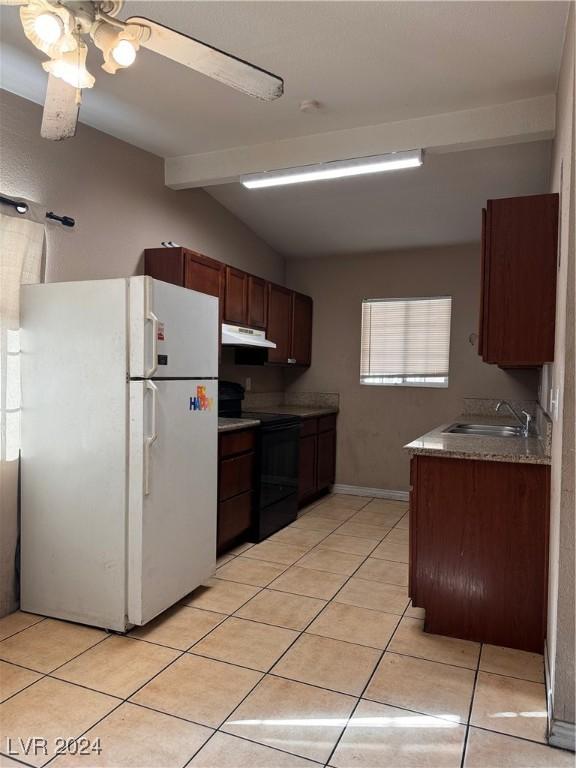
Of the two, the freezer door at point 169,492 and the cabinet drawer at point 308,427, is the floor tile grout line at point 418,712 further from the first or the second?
the cabinet drawer at point 308,427

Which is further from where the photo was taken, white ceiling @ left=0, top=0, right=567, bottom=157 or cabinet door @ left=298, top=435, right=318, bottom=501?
cabinet door @ left=298, top=435, right=318, bottom=501

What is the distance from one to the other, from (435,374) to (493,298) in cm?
269

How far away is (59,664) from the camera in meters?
2.26

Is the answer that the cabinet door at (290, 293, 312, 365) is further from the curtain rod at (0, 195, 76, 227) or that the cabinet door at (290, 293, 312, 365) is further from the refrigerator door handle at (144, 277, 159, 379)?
the refrigerator door handle at (144, 277, 159, 379)

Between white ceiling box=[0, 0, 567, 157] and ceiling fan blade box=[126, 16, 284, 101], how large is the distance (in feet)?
1.95

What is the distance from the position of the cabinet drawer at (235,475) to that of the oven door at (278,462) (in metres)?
0.13

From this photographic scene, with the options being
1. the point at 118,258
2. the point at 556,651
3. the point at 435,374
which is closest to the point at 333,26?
the point at 118,258

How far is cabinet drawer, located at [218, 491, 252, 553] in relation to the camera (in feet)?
11.6


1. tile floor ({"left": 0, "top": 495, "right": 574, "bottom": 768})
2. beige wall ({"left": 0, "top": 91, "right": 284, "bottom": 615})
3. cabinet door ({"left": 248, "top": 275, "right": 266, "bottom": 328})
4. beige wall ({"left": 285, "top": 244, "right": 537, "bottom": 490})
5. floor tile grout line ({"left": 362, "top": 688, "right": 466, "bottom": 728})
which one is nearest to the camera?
tile floor ({"left": 0, "top": 495, "right": 574, "bottom": 768})

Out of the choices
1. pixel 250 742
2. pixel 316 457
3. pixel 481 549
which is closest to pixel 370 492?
pixel 316 457

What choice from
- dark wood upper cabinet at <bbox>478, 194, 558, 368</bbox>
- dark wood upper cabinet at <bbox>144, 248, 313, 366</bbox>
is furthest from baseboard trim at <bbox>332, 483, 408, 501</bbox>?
dark wood upper cabinet at <bbox>478, 194, 558, 368</bbox>

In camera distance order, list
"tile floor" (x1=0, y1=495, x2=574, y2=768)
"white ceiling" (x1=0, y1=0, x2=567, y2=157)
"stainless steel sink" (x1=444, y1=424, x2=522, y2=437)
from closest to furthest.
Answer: "tile floor" (x1=0, y1=495, x2=574, y2=768)
"white ceiling" (x1=0, y1=0, x2=567, y2=157)
"stainless steel sink" (x1=444, y1=424, x2=522, y2=437)

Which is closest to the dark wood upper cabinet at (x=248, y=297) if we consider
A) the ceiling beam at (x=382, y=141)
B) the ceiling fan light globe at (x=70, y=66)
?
the ceiling beam at (x=382, y=141)

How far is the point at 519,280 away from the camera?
255 cm
